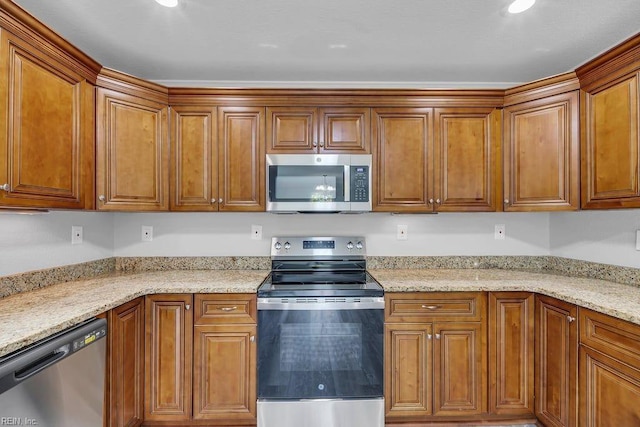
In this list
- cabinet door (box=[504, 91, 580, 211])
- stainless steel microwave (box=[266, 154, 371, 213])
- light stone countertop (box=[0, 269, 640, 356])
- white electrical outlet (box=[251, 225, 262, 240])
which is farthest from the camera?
white electrical outlet (box=[251, 225, 262, 240])

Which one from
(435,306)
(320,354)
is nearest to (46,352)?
(320,354)

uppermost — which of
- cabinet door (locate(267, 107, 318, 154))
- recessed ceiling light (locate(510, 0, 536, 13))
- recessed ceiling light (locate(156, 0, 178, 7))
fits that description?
recessed ceiling light (locate(156, 0, 178, 7))

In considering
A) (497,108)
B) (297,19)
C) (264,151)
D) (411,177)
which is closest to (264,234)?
(264,151)

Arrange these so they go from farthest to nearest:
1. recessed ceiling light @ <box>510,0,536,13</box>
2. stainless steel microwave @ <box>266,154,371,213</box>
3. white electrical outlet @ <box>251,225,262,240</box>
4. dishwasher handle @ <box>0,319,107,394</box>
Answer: white electrical outlet @ <box>251,225,262,240</box>
stainless steel microwave @ <box>266,154,371,213</box>
recessed ceiling light @ <box>510,0,536,13</box>
dishwasher handle @ <box>0,319,107,394</box>

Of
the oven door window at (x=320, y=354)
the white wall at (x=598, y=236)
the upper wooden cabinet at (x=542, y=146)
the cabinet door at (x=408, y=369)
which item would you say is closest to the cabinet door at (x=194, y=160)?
the oven door window at (x=320, y=354)

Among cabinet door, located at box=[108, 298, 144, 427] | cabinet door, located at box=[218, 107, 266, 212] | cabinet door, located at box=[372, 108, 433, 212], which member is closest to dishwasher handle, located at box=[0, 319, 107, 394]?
cabinet door, located at box=[108, 298, 144, 427]

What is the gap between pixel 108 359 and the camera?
1646 millimetres

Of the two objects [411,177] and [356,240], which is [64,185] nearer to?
[356,240]

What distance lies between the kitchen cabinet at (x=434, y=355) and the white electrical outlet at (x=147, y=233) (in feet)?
6.01

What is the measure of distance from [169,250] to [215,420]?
4.07 feet

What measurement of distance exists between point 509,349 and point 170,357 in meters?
2.02

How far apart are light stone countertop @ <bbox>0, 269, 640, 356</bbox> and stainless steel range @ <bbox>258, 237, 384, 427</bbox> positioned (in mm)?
213

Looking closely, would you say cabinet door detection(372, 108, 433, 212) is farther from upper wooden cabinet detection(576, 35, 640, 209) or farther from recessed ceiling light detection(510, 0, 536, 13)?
upper wooden cabinet detection(576, 35, 640, 209)

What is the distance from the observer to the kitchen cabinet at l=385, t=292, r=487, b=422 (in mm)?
1991
